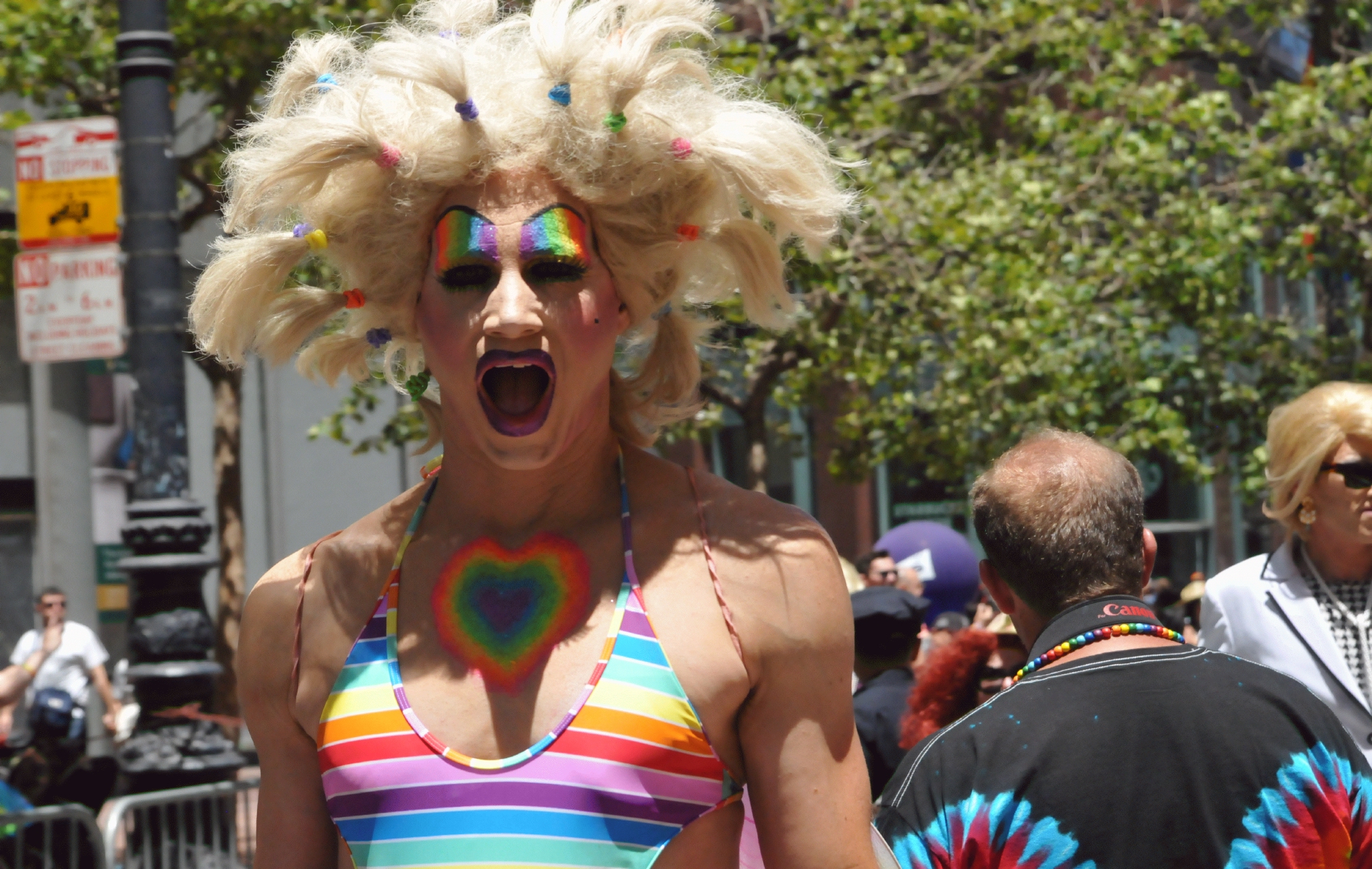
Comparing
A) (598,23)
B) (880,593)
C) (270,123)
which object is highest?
(598,23)

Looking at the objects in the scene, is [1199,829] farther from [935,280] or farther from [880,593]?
[935,280]

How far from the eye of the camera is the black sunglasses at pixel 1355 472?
12.7 feet

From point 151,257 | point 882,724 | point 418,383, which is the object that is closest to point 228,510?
point 151,257

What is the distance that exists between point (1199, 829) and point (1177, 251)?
32.1 ft

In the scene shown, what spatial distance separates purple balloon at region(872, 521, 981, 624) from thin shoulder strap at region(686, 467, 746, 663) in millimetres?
8266

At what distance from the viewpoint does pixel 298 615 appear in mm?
2213

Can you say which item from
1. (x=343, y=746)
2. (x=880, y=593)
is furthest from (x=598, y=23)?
(x=880, y=593)

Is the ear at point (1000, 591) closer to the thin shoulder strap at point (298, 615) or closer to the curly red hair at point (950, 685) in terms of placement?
the thin shoulder strap at point (298, 615)

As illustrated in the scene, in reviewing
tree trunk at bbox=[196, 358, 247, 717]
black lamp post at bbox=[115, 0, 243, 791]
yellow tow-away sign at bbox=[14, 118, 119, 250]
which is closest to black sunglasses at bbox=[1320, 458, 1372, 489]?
black lamp post at bbox=[115, 0, 243, 791]

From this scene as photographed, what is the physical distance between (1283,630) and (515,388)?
2.50 meters

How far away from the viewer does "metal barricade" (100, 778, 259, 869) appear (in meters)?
6.02

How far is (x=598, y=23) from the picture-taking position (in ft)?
7.20

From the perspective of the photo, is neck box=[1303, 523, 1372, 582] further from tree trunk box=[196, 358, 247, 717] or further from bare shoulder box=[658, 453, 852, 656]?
tree trunk box=[196, 358, 247, 717]

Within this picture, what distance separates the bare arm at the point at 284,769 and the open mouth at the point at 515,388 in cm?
42
